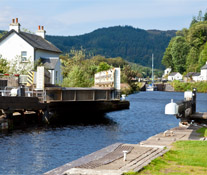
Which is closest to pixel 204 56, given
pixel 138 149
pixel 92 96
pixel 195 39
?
pixel 195 39

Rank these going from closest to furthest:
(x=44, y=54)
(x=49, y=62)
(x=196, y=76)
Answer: (x=49, y=62)
(x=44, y=54)
(x=196, y=76)

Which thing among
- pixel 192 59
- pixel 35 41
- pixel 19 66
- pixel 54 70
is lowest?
pixel 54 70

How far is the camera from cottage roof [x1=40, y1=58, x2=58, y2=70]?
197 ft

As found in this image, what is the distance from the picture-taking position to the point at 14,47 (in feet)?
199

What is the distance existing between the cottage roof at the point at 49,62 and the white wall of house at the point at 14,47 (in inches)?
92.8

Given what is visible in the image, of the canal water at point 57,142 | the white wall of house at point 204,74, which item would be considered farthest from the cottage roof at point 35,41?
the white wall of house at point 204,74

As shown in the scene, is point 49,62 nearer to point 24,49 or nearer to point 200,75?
point 24,49

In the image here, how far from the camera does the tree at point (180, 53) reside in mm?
174375

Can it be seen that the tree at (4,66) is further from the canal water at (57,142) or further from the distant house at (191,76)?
the distant house at (191,76)

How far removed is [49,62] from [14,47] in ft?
19.7

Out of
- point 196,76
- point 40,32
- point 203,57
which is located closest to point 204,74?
point 196,76

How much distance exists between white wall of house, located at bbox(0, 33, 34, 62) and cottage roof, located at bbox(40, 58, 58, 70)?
2356 mm

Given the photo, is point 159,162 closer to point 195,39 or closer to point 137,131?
point 137,131

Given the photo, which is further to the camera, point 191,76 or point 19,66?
point 191,76
